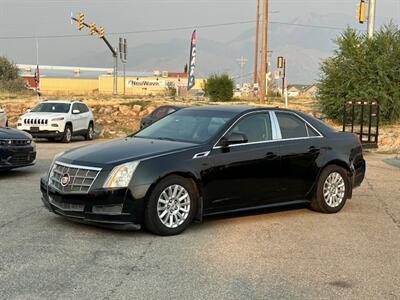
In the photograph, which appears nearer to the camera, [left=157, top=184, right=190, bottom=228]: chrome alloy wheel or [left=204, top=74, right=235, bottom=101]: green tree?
[left=157, top=184, right=190, bottom=228]: chrome alloy wheel

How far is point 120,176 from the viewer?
6738 millimetres

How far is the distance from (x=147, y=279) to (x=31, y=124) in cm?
1743

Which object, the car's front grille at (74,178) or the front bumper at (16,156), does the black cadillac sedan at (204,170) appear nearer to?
the car's front grille at (74,178)

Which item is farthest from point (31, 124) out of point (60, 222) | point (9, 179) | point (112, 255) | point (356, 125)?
point (112, 255)

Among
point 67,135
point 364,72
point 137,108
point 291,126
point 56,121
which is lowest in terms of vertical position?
→ point 67,135

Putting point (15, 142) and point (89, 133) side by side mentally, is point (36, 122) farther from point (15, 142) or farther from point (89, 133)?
point (15, 142)

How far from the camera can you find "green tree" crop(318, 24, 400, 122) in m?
24.9

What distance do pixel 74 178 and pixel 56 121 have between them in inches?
606

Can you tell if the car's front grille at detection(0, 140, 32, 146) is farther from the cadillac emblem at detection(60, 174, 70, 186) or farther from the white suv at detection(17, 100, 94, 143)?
the white suv at detection(17, 100, 94, 143)

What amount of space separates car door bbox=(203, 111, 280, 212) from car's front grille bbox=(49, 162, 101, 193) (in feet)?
4.57

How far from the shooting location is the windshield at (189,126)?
25.4 ft

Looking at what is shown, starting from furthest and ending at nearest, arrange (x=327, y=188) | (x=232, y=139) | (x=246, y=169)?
(x=327, y=188)
(x=246, y=169)
(x=232, y=139)

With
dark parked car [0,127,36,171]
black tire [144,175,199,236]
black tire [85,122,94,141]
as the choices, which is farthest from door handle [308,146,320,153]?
black tire [85,122,94,141]

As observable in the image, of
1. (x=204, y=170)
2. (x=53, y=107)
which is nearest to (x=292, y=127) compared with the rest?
(x=204, y=170)
